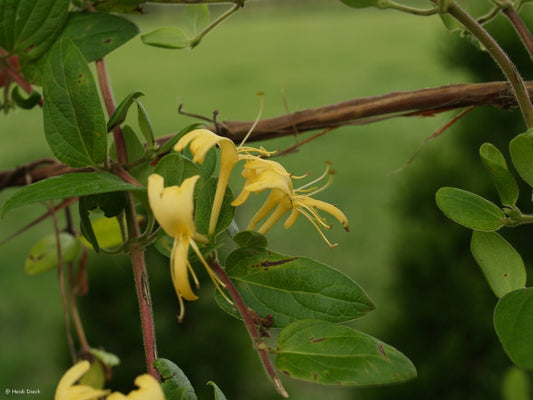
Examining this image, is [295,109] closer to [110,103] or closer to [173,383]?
[110,103]

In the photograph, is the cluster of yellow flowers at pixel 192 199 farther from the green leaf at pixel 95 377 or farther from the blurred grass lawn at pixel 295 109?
the blurred grass lawn at pixel 295 109

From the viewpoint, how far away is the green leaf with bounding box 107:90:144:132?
1.05 feet

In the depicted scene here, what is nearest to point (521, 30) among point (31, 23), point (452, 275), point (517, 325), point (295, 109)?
point (517, 325)

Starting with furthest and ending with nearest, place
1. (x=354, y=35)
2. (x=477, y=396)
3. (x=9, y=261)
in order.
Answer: (x=354, y=35), (x=9, y=261), (x=477, y=396)

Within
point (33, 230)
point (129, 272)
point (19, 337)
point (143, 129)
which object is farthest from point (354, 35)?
point (143, 129)

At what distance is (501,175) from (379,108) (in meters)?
0.11

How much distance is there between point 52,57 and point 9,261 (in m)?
2.57

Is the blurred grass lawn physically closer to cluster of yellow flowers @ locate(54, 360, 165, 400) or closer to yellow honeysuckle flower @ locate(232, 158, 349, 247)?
yellow honeysuckle flower @ locate(232, 158, 349, 247)

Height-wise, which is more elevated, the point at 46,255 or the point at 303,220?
the point at 46,255

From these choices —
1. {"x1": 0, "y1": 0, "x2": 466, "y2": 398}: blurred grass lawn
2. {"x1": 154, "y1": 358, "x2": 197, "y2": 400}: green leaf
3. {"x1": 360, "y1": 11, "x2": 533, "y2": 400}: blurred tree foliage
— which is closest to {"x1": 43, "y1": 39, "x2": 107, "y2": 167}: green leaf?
{"x1": 154, "y1": 358, "x2": 197, "y2": 400}: green leaf

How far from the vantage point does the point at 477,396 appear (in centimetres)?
106

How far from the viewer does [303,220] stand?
2.75m

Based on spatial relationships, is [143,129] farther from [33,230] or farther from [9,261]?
[33,230]

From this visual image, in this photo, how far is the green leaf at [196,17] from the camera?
0.44 meters
